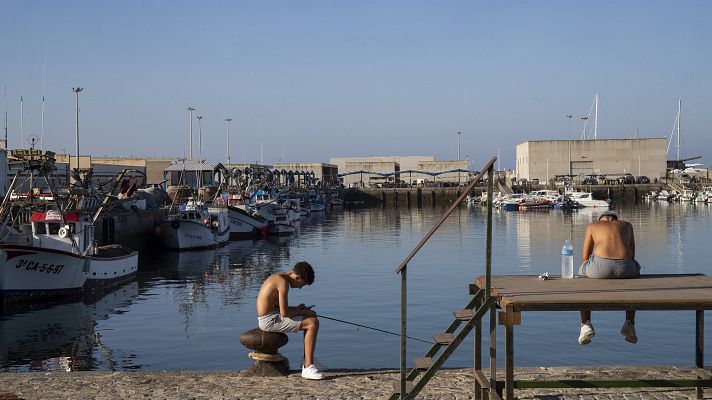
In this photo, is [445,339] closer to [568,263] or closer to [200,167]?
[568,263]

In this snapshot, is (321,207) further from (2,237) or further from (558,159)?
(2,237)

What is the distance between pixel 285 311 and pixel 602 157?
129m

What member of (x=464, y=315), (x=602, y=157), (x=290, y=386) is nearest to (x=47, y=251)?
(x=290, y=386)

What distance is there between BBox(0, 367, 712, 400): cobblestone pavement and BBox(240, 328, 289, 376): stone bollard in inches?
7.3

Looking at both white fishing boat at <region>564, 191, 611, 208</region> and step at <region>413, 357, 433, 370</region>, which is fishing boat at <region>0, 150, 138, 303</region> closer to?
step at <region>413, 357, 433, 370</region>

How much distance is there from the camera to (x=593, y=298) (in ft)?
25.2

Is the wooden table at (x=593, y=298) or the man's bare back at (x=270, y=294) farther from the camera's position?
the man's bare back at (x=270, y=294)

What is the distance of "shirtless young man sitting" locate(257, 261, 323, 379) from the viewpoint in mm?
10359

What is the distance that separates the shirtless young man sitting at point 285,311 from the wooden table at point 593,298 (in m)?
2.24

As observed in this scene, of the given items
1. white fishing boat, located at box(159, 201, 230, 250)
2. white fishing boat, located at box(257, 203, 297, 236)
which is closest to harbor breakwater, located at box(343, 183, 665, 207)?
white fishing boat, located at box(257, 203, 297, 236)

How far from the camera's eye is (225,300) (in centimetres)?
2836

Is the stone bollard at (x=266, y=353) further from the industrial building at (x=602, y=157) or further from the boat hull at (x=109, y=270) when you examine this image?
the industrial building at (x=602, y=157)

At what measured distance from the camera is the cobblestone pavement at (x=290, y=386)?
9.49 m

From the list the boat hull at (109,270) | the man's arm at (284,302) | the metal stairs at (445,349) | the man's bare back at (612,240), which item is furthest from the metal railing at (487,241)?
the boat hull at (109,270)
